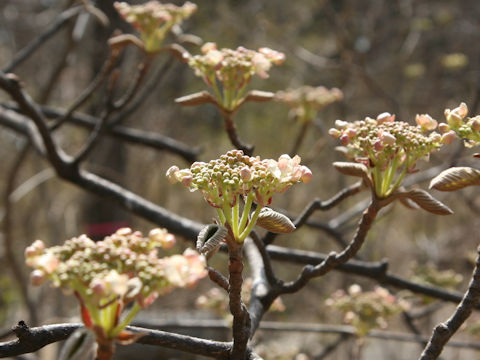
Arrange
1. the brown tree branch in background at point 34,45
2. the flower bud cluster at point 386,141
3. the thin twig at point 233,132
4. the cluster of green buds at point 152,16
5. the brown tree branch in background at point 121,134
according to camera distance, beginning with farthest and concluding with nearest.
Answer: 1. the brown tree branch in background at point 121,134
2. the brown tree branch in background at point 34,45
3. the cluster of green buds at point 152,16
4. the thin twig at point 233,132
5. the flower bud cluster at point 386,141

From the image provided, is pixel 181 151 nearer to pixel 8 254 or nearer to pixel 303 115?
pixel 303 115

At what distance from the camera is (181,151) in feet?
5.85

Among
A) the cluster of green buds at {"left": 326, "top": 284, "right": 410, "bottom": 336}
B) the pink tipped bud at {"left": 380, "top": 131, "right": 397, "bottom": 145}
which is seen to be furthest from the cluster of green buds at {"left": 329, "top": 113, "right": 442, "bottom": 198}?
the cluster of green buds at {"left": 326, "top": 284, "right": 410, "bottom": 336}

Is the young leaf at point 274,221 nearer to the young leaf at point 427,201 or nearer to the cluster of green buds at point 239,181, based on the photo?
the cluster of green buds at point 239,181

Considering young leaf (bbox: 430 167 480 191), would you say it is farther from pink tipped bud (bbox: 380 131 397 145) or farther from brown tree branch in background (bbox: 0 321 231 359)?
brown tree branch in background (bbox: 0 321 231 359)

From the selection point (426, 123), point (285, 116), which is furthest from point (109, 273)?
point (285, 116)

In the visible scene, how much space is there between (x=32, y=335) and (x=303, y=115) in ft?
4.65

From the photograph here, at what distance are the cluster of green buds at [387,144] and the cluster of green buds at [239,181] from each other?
0.13m

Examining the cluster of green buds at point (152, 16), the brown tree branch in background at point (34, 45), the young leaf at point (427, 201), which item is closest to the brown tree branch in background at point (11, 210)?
the brown tree branch in background at point (34, 45)

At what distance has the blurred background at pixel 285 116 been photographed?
13.3ft

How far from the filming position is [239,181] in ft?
2.02

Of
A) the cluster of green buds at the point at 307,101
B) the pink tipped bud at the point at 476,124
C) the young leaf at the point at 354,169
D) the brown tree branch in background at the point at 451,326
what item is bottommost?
the brown tree branch in background at the point at 451,326

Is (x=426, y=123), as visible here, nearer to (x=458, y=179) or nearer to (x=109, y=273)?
(x=458, y=179)

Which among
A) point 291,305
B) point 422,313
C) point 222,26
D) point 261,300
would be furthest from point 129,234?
point 291,305
